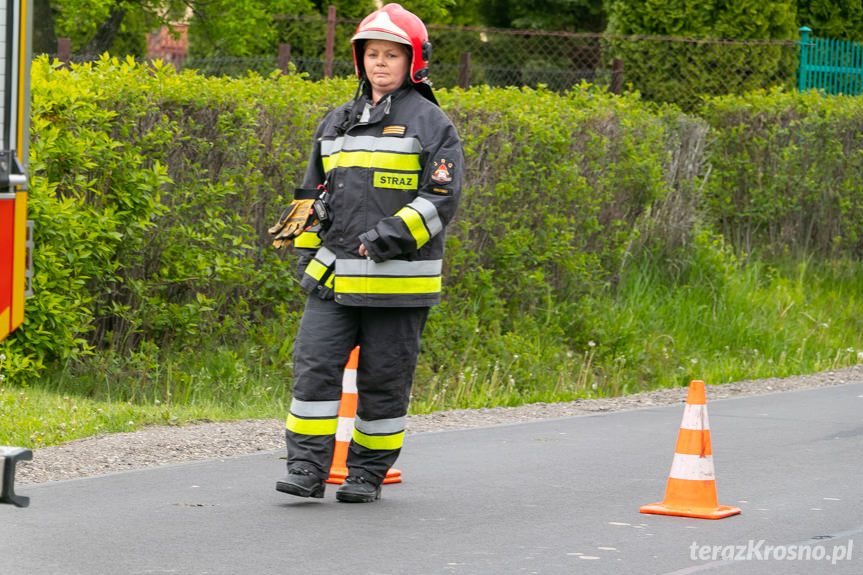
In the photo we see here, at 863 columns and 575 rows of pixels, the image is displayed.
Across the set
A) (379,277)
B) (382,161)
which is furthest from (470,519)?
(382,161)

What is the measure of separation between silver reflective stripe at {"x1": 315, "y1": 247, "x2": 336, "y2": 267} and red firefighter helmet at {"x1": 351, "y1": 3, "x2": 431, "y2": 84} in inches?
31.6

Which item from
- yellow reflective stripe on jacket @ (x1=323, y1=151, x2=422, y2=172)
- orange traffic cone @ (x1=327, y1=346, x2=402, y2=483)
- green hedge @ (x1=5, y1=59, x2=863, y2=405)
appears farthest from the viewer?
green hedge @ (x1=5, y1=59, x2=863, y2=405)

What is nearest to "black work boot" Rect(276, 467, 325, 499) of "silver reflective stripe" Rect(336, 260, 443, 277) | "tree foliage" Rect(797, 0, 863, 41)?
"silver reflective stripe" Rect(336, 260, 443, 277)

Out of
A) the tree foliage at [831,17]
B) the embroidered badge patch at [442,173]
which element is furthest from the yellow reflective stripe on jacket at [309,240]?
the tree foliage at [831,17]

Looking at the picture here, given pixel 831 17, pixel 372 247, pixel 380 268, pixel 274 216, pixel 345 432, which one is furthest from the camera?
pixel 831 17

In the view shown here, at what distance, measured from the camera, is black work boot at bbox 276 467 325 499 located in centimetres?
612

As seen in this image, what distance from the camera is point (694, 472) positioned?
621 centimetres

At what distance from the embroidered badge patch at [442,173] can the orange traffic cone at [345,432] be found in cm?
110

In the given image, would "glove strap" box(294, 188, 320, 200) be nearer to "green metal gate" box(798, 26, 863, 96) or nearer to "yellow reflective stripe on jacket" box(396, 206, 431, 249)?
"yellow reflective stripe on jacket" box(396, 206, 431, 249)

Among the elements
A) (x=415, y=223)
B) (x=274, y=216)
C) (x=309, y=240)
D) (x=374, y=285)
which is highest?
(x=415, y=223)

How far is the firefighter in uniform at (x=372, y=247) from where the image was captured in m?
6.17

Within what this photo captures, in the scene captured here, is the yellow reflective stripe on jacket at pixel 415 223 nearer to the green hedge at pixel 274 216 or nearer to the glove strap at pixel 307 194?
the glove strap at pixel 307 194

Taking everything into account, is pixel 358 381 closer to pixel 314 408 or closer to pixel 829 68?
pixel 314 408

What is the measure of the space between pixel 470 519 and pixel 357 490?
1.73ft
